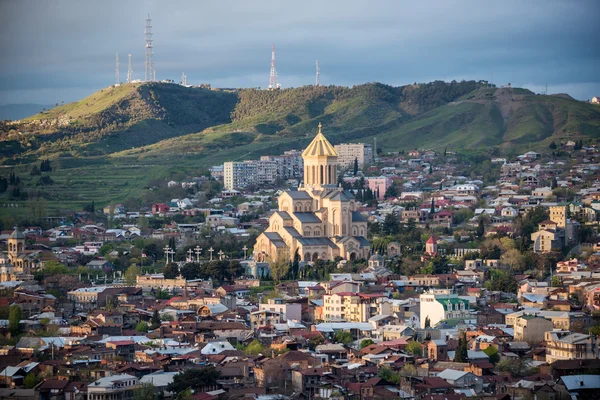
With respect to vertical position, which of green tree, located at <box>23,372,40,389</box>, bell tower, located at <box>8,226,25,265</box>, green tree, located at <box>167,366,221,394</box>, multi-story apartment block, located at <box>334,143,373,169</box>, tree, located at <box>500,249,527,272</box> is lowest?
green tree, located at <box>23,372,40,389</box>

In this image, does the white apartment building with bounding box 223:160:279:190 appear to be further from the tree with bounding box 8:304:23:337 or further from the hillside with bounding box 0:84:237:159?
the tree with bounding box 8:304:23:337

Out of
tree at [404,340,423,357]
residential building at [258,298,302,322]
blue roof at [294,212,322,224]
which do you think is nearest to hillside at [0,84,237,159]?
blue roof at [294,212,322,224]

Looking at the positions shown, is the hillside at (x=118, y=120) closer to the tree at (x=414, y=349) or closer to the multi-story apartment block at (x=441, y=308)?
the multi-story apartment block at (x=441, y=308)

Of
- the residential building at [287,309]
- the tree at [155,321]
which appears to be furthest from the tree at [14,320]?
the residential building at [287,309]

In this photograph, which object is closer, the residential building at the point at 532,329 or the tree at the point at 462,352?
the tree at the point at 462,352

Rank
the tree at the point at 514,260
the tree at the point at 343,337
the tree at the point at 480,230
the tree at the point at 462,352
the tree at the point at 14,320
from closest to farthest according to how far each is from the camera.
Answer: the tree at the point at 462,352, the tree at the point at 343,337, the tree at the point at 14,320, the tree at the point at 514,260, the tree at the point at 480,230
